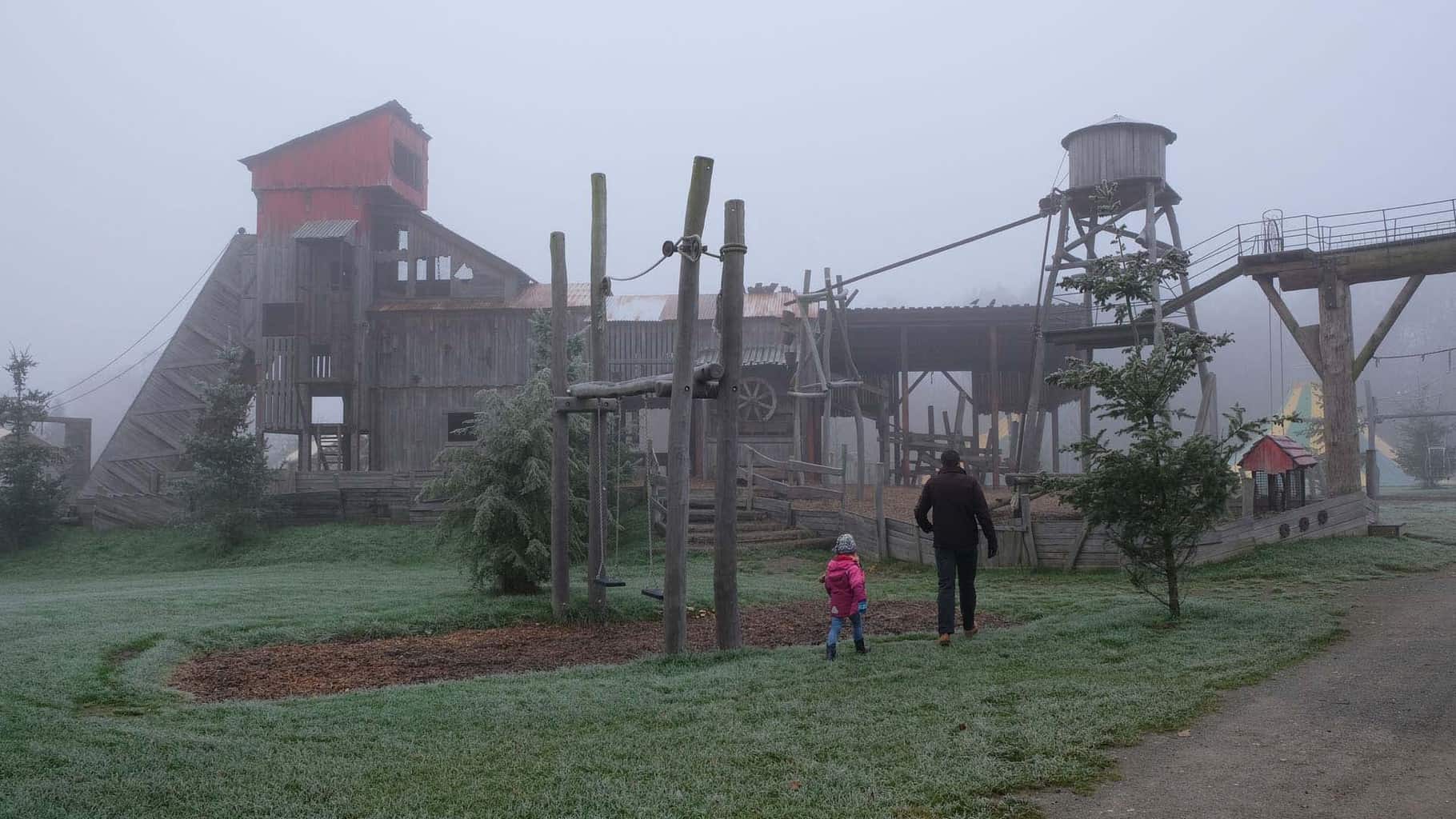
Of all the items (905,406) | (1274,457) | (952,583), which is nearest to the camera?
(952,583)

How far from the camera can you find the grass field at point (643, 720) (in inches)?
217

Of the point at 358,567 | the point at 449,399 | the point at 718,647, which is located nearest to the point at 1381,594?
the point at 718,647

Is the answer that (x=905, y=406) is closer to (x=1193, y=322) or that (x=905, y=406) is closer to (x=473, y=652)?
(x=1193, y=322)

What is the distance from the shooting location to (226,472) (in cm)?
2838

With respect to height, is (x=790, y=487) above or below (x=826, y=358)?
below

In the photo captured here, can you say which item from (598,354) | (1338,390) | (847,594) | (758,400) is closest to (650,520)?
(598,354)

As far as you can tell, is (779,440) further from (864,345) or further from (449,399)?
(449,399)

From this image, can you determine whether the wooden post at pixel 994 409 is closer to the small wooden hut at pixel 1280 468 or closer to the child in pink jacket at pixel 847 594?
the small wooden hut at pixel 1280 468

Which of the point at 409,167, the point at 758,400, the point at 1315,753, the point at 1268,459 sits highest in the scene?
the point at 409,167

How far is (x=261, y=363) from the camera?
112 feet

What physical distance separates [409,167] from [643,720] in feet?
114

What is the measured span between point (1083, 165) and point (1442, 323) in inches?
4253

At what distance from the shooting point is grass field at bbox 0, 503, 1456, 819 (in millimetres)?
5520

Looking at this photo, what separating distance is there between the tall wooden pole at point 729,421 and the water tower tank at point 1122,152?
15708mm
